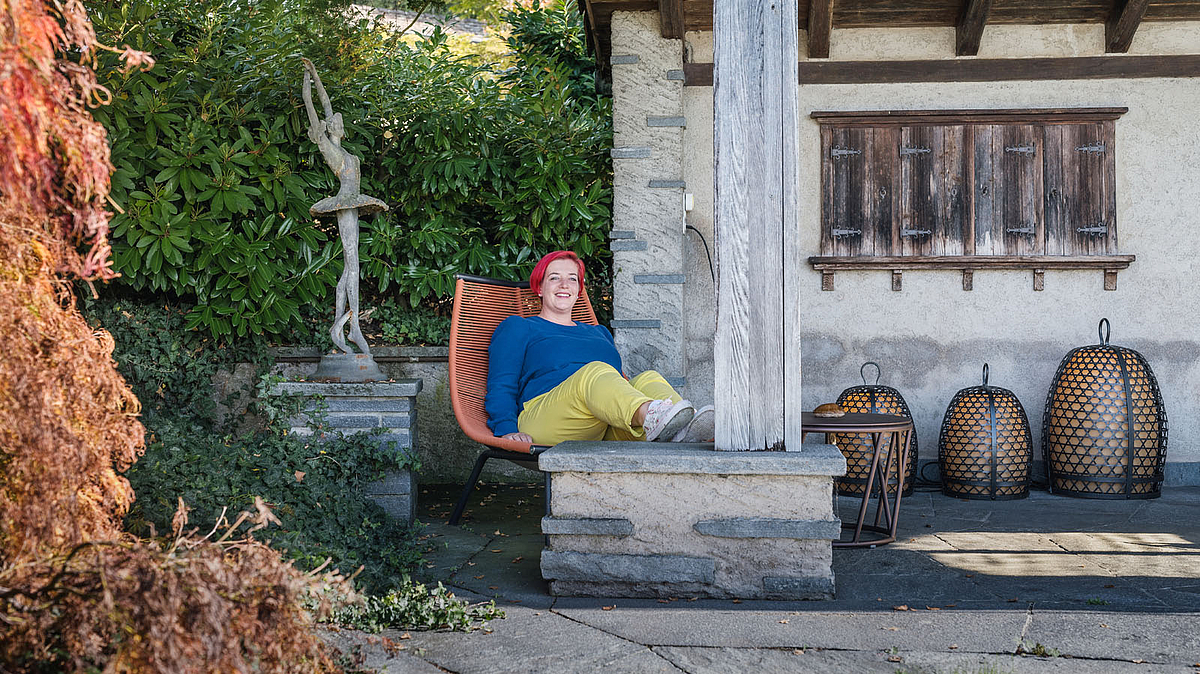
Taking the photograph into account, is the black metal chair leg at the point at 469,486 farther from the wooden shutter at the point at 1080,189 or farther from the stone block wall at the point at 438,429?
the wooden shutter at the point at 1080,189

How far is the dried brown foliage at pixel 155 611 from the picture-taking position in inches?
51.5

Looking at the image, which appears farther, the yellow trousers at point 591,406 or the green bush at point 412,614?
the yellow trousers at point 591,406

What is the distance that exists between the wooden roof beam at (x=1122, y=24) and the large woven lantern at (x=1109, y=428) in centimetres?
151

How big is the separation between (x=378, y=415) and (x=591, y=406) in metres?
0.94

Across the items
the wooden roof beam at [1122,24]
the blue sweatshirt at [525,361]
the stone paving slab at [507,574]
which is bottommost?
the stone paving slab at [507,574]

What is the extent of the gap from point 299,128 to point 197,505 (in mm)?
2362

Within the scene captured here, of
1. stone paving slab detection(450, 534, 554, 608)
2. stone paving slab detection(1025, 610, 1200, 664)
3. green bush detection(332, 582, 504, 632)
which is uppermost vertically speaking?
green bush detection(332, 582, 504, 632)

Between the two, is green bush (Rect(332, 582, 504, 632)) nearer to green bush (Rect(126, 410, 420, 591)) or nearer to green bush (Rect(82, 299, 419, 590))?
green bush (Rect(126, 410, 420, 591))

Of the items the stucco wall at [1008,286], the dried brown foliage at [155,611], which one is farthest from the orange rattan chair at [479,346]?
the dried brown foliage at [155,611]

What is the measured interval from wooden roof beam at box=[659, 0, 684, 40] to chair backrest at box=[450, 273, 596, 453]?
1.37 m

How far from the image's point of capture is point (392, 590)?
268 centimetres

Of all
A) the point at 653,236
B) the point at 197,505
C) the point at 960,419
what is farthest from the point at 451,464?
the point at 960,419

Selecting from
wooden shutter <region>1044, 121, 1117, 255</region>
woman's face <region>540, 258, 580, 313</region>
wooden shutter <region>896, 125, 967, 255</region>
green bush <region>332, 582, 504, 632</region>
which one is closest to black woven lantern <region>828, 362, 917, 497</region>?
wooden shutter <region>896, 125, 967, 255</region>

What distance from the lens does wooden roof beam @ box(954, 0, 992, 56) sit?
4.54 meters
